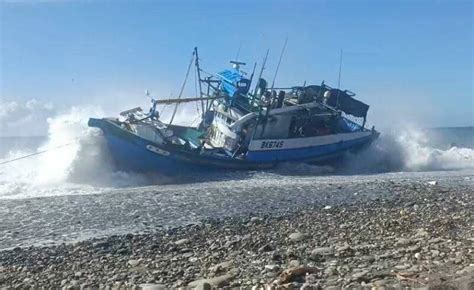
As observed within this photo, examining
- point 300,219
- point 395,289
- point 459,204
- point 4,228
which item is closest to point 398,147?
point 459,204

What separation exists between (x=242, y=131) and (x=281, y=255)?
66.2 feet

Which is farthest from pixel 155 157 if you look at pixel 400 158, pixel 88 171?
pixel 400 158

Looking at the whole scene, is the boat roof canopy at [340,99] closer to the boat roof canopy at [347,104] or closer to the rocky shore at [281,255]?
the boat roof canopy at [347,104]

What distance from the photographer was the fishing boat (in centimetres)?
2727

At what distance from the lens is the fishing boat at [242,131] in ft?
89.5

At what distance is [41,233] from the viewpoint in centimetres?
1512

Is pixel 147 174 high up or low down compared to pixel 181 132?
down

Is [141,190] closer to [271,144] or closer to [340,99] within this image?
[271,144]

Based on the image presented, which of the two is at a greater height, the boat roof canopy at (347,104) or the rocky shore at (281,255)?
the boat roof canopy at (347,104)

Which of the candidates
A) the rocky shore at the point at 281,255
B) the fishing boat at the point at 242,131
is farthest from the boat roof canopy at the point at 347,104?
the rocky shore at the point at 281,255

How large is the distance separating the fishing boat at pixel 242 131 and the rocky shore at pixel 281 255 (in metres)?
11.9

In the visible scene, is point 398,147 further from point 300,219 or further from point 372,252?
point 372,252

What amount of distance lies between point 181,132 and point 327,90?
326 inches

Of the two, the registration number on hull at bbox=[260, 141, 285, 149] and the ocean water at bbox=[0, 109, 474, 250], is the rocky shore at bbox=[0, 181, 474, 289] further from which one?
the registration number on hull at bbox=[260, 141, 285, 149]
